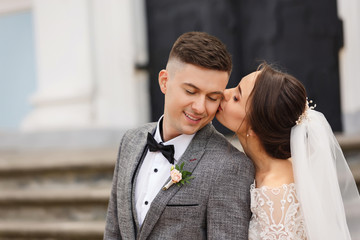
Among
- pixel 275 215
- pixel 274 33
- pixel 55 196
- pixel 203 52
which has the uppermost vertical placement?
pixel 274 33

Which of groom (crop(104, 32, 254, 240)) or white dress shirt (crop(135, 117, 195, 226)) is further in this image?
white dress shirt (crop(135, 117, 195, 226))

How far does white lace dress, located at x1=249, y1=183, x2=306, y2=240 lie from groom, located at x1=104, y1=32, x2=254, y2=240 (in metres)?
0.07

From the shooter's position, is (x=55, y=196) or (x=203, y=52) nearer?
(x=203, y=52)

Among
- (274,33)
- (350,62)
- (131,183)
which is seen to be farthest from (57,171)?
(350,62)

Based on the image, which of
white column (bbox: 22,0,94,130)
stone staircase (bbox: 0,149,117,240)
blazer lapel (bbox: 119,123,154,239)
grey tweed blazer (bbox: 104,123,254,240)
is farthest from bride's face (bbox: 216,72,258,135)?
white column (bbox: 22,0,94,130)

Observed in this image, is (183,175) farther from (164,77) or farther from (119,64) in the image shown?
(119,64)

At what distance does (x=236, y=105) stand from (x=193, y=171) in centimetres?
38

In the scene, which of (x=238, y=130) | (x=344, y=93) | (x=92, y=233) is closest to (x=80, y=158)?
(x=92, y=233)

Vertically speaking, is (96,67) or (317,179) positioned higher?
(96,67)

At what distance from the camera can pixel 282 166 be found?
1.88 meters

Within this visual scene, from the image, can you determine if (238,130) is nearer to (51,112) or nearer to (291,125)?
(291,125)

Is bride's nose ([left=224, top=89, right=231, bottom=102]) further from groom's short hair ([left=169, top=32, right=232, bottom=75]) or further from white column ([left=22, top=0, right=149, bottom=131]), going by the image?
white column ([left=22, top=0, right=149, bottom=131])

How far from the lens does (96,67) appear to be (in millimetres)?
4891

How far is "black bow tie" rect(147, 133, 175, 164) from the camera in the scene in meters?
1.75
